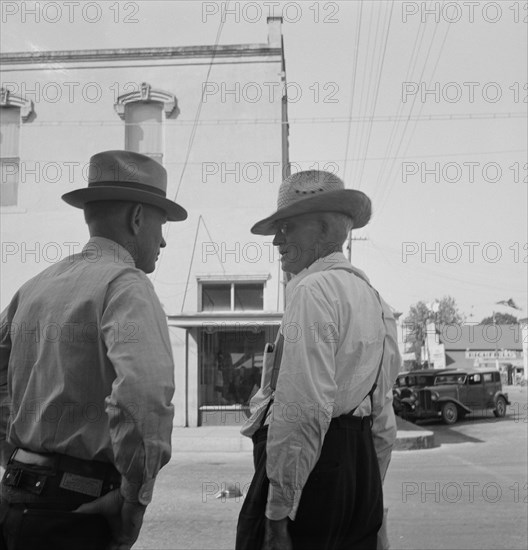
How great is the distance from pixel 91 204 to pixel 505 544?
14.9ft

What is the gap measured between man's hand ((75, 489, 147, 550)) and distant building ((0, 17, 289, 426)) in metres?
12.7

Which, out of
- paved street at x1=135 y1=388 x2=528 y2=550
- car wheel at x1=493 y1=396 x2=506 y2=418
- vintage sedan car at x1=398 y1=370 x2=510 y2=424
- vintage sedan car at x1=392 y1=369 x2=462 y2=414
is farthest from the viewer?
car wheel at x1=493 y1=396 x2=506 y2=418

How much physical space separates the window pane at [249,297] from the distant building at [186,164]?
0.02 m

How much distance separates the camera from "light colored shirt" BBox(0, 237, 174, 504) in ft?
6.16

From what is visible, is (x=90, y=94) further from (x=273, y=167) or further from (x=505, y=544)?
(x=505, y=544)

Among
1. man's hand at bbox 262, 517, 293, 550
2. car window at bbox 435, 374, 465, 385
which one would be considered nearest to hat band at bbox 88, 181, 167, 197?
man's hand at bbox 262, 517, 293, 550

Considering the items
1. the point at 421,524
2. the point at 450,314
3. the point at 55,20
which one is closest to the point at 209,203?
the point at 55,20

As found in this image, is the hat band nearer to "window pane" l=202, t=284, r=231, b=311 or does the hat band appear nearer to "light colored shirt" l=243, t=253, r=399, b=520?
"light colored shirt" l=243, t=253, r=399, b=520

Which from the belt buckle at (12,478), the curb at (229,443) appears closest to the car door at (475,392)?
the curb at (229,443)

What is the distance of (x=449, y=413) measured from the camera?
1917cm

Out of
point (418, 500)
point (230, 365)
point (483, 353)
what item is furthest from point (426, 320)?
point (418, 500)

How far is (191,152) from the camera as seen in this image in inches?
595

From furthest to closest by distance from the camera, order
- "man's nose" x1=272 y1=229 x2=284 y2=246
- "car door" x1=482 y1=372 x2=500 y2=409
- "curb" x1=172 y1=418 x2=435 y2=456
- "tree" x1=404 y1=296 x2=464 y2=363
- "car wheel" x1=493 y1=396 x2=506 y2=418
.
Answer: "tree" x1=404 y1=296 x2=464 y2=363 < "car wheel" x1=493 y1=396 x2=506 y2=418 < "car door" x1=482 y1=372 x2=500 y2=409 < "curb" x1=172 y1=418 x2=435 y2=456 < "man's nose" x1=272 y1=229 x2=284 y2=246

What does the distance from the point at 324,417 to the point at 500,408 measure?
20.8 meters
